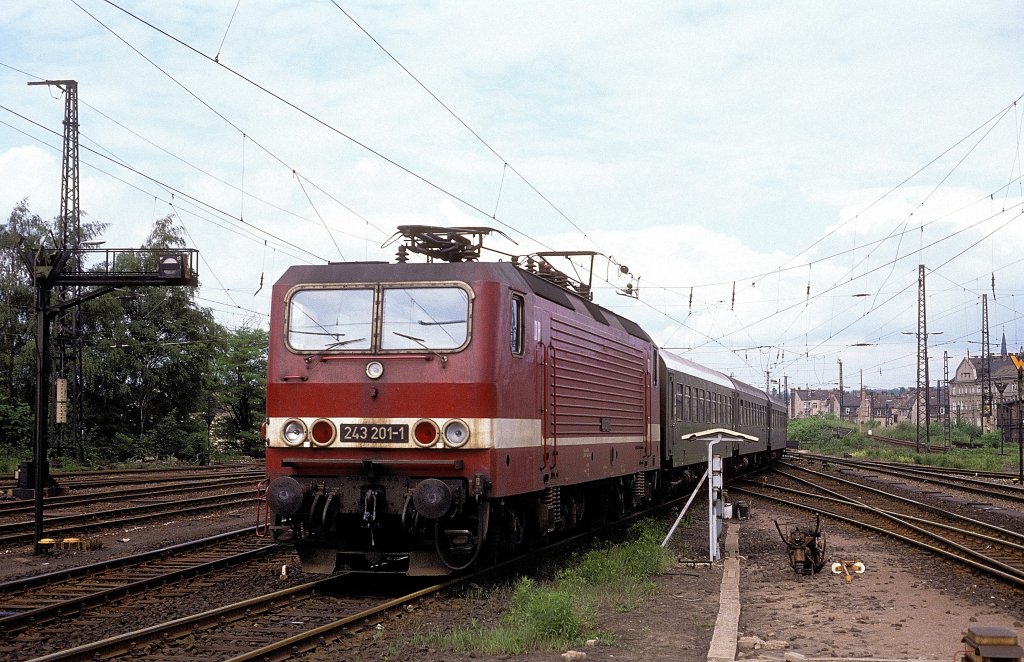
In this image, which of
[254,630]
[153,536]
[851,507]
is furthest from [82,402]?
[254,630]

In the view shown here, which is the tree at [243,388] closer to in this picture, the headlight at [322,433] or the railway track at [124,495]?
the railway track at [124,495]

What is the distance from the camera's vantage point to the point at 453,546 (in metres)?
10.5

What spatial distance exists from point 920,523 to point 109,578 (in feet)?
46.9

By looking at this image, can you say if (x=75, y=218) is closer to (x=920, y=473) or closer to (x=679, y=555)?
(x=679, y=555)

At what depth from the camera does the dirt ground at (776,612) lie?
823cm

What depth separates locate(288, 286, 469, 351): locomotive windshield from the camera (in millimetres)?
10602

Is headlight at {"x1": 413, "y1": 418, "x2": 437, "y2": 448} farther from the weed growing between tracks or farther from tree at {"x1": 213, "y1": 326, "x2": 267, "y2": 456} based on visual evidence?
tree at {"x1": 213, "y1": 326, "x2": 267, "y2": 456}

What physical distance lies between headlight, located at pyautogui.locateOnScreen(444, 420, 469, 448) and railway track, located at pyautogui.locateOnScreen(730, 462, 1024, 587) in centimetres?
651

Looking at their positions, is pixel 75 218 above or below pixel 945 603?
above

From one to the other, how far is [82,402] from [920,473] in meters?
30.2

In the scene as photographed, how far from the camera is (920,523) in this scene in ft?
63.2

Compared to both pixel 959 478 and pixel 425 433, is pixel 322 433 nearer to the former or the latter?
pixel 425 433

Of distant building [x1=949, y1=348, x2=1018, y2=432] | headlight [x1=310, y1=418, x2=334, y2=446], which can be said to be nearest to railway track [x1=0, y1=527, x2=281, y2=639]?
headlight [x1=310, y1=418, x2=334, y2=446]

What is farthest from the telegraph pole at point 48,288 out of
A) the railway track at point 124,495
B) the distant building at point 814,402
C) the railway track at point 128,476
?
the distant building at point 814,402
